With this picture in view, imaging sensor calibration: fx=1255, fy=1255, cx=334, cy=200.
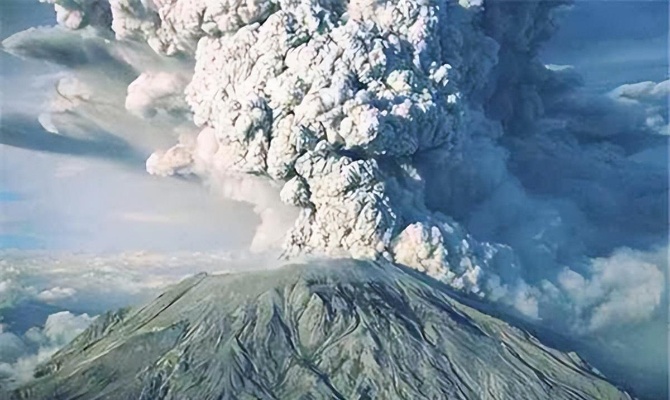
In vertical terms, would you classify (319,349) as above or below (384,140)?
below

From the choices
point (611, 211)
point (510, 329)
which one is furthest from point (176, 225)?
point (611, 211)

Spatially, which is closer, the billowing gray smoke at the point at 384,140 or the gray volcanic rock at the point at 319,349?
the gray volcanic rock at the point at 319,349

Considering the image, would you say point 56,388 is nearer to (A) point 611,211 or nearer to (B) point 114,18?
(B) point 114,18

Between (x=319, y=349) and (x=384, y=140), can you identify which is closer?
(x=384, y=140)

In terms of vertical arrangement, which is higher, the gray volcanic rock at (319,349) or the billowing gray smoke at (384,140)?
the billowing gray smoke at (384,140)
